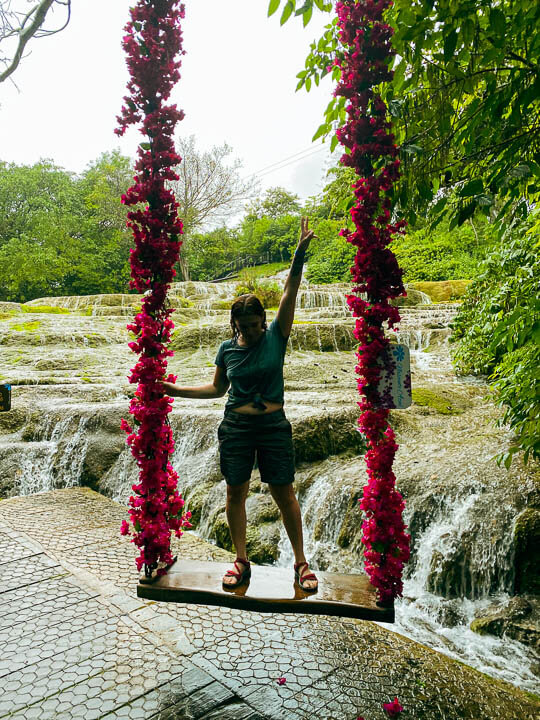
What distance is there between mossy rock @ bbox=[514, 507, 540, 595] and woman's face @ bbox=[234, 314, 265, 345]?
2.90 m

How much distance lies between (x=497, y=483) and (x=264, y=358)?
307 centimetres

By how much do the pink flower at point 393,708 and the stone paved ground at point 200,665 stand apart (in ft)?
0.12

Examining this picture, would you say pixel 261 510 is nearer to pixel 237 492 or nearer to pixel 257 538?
pixel 257 538

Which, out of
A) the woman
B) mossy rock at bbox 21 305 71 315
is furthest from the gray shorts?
mossy rock at bbox 21 305 71 315

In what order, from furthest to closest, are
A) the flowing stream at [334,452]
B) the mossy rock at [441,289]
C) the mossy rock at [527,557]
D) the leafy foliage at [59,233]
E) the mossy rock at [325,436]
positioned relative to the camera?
the leafy foliage at [59,233], the mossy rock at [441,289], the mossy rock at [325,436], the flowing stream at [334,452], the mossy rock at [527,557]

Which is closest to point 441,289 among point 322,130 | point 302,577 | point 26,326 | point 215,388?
point 26,326

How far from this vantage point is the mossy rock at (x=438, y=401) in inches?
280

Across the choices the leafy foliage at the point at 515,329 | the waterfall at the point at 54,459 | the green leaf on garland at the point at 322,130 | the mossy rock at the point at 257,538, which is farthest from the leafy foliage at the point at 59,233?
the green leaf on garland at the point at 322,130

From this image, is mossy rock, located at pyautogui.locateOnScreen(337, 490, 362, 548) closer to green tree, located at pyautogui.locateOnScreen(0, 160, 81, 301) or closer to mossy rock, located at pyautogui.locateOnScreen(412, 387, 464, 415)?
mossy rock, located at pyautogui.locateOnScreen(412, 387, 464, 415)

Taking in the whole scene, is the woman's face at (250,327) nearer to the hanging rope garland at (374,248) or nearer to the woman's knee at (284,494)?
the hanging rope garland at (374,248)

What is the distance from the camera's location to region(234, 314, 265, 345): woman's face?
2.74 m

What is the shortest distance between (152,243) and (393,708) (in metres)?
2.60

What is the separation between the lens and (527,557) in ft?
13.1

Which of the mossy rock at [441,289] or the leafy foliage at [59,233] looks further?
the leafy foliage at [59,233]
